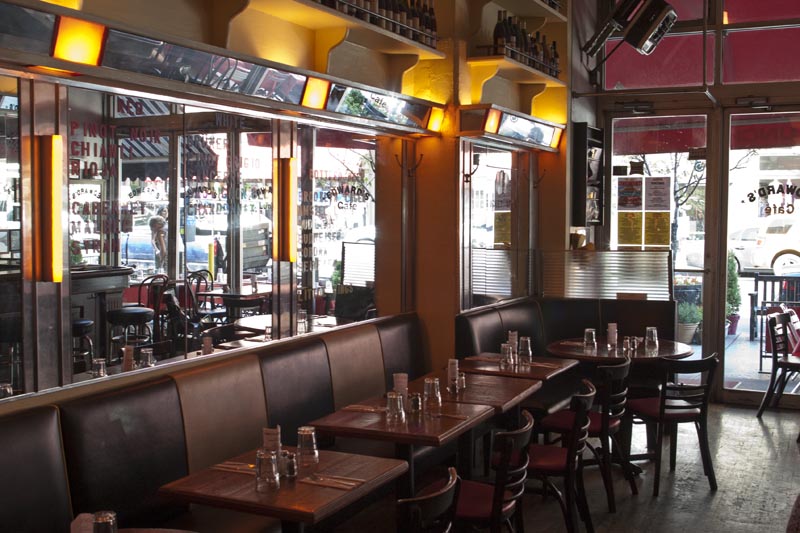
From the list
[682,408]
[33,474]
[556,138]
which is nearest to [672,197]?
[556,138]

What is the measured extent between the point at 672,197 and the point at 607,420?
3830 millimetres

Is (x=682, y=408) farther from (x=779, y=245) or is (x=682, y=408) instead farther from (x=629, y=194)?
(x=629, y=194)

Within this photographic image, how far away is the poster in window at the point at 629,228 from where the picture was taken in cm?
884

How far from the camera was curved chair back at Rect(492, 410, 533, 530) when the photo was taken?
3.81 metres

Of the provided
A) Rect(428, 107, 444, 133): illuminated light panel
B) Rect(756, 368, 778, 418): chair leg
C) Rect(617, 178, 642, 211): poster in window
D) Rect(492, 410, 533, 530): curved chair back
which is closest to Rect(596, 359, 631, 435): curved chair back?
Rect(492, 410, 533, 530): curved chair back

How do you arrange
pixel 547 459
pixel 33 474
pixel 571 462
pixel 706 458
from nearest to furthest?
pixel 33 474 < pixel 571 462 < pixel 547 459 < pixel 706 458

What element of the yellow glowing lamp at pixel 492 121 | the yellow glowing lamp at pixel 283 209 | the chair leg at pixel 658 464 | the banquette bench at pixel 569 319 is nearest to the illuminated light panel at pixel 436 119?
the yellow glowing lamp at pixel 492 121

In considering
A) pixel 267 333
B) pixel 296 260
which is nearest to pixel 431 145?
pixel 296 260

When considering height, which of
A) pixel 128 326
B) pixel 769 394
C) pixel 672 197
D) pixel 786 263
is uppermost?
pixel 672 197

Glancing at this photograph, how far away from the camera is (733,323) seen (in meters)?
8.58

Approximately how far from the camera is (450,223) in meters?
6.52

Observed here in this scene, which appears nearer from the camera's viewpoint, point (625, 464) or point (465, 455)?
point (465, 455)

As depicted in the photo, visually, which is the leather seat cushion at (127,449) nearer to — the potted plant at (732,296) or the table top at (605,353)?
the table top at (605,353)

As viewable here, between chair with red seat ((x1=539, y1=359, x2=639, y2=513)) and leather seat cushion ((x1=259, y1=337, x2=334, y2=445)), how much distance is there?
1467 mm
